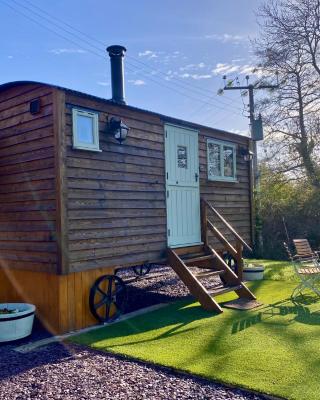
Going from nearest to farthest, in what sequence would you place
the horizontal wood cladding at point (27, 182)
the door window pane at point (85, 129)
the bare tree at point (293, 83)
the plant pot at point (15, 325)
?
the plant pot at point (15, 325) < the horizontal wood cladding at point (27, 182) < the door window pane at point (85, 129) < the bare tree at point (293, 83)

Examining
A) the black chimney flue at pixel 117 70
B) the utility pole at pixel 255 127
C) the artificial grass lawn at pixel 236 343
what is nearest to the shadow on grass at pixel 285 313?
the artificial grass lawn at pixel 236 343

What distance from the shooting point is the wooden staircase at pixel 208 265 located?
5738mm

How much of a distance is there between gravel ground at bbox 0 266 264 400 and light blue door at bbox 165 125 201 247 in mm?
2898

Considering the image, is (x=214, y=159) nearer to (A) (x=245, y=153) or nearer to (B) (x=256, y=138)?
(A) (x=245, y=153)

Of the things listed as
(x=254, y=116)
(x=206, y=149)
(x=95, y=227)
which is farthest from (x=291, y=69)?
(x=95, y=227)

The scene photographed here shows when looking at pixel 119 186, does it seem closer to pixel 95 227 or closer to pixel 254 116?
pixel 95 227

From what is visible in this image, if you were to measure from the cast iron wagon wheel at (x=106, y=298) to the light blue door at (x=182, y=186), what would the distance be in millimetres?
1334

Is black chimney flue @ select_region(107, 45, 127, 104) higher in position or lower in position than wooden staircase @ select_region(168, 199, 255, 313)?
higher

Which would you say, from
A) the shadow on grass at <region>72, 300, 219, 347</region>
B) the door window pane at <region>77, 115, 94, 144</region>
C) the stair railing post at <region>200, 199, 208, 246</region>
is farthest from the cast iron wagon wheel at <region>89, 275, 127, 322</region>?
the stair railing post at <region>200, 199, 208, 246</region>

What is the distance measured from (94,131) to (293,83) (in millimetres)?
11504

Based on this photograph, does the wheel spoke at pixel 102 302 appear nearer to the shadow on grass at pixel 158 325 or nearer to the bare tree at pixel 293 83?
the shadow on grass at pixel 158 325

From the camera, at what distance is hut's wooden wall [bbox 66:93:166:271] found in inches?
197

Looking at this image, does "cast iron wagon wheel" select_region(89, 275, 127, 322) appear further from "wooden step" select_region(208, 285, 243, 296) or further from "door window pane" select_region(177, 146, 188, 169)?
"door window pane" select_region(177, 146, 188, 169)

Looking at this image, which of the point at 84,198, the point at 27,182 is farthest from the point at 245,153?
the point at 27,182
